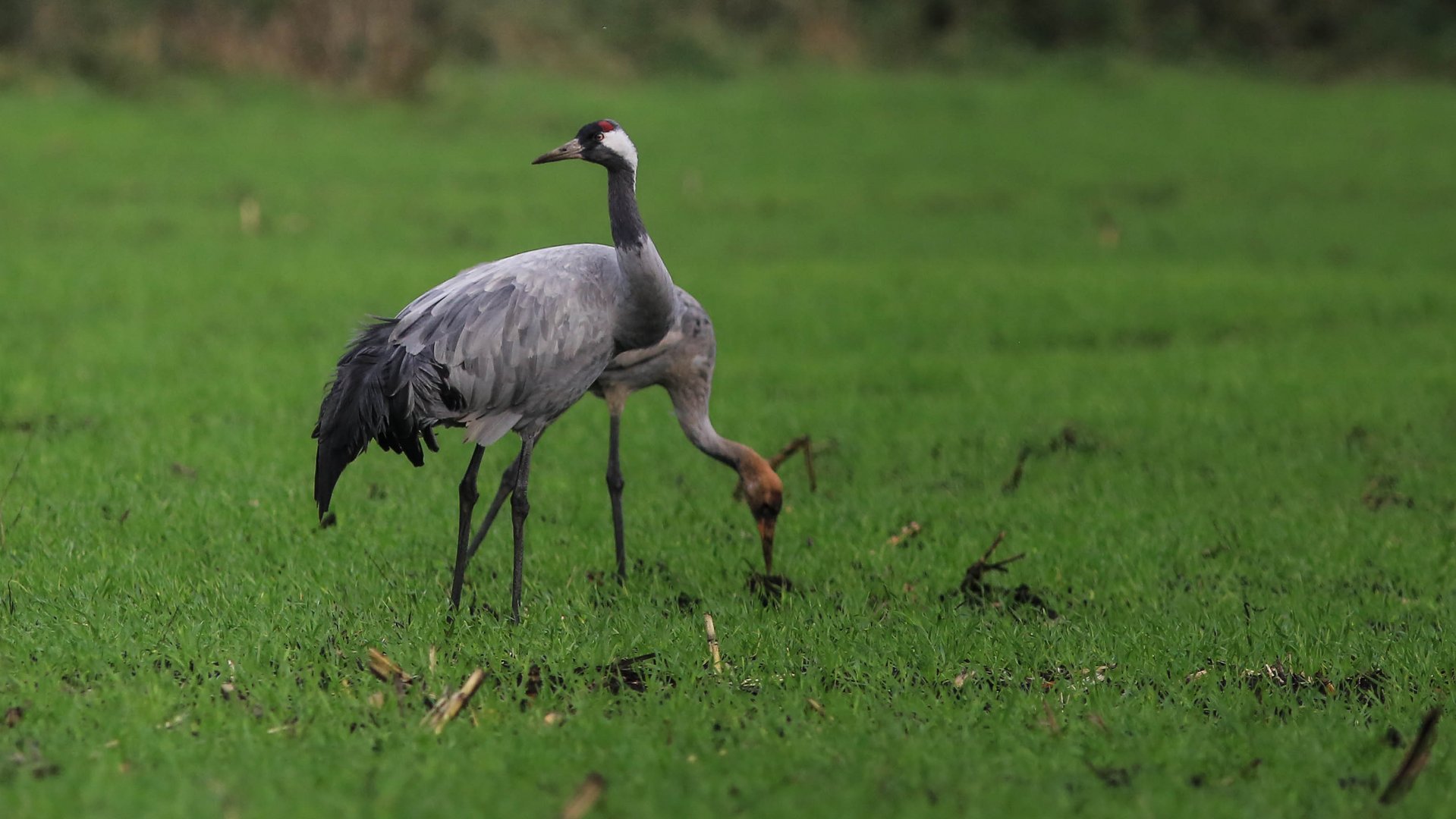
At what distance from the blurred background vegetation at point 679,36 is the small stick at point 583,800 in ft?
64.7

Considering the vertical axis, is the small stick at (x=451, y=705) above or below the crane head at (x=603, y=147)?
below

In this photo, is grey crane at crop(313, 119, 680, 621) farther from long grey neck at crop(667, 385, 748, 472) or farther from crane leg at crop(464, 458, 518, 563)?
long grey neck at crop(667, 385, 748, 472)

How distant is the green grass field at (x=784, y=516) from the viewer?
4691 mm

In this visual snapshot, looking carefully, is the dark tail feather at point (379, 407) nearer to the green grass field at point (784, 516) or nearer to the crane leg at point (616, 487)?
the green grass field at point (784, 516)

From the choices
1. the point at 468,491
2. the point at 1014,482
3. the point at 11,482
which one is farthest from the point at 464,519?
the point at 1014,482

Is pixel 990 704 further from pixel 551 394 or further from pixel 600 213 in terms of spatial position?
pixel 600 213

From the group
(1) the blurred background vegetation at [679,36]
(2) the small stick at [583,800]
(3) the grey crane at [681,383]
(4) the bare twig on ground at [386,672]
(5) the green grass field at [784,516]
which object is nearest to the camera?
(2) the small stick at [583,800]

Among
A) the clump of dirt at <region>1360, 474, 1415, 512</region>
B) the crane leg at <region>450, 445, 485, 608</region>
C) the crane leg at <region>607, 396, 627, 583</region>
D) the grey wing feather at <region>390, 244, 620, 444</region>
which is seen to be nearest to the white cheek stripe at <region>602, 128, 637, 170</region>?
the grey wing feather at <region>390, 244, 620, 444</region>

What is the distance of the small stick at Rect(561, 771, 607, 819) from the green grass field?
15 centimetres

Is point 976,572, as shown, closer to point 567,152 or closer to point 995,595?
point 995,595

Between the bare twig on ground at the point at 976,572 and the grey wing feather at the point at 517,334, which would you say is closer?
the grey wing feather at the point at 517,334

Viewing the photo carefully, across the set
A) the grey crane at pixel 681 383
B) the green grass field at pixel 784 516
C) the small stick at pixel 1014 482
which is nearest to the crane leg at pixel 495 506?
the grey crane at pixel 681 383

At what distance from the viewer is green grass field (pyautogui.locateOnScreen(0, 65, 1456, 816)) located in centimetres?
469

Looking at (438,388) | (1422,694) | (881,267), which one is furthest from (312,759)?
(881,267)
